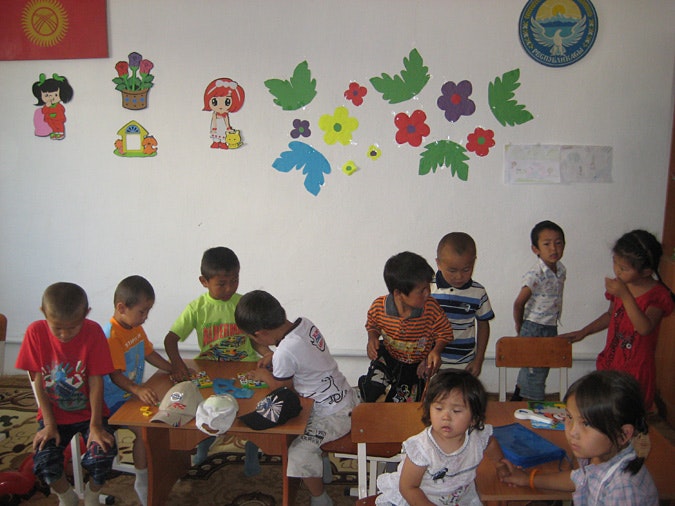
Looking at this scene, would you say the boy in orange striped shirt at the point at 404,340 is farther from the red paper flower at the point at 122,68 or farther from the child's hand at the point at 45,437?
the red paper flower at the point at 122,68

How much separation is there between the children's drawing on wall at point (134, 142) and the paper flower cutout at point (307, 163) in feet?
2.75

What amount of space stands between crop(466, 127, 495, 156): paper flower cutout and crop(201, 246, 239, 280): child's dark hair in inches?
66.4

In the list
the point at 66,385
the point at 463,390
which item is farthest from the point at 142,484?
the point at 463,390

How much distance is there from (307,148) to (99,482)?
2.22 m

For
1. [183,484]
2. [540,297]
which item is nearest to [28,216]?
[183,484]

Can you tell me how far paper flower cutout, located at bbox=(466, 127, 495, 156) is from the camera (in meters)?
3.46

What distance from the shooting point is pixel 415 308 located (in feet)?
8.20

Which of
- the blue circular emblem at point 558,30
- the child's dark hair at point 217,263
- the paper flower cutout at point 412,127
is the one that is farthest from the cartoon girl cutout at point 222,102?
the blue circular emblem at point 558,30

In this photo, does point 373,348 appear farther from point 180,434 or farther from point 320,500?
point 180,434

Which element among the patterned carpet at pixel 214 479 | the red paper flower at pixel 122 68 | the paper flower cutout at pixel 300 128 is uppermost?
the red paper flower at pixel 122 68

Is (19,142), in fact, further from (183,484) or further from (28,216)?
(183,484)

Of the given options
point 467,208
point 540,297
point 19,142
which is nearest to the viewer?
point 540,297

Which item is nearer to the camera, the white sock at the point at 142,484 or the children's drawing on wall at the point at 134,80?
the white sock at the point at 142,484

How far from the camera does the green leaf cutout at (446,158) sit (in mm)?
3498
